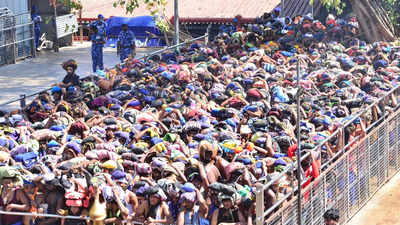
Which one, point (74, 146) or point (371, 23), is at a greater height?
point (371, 23)

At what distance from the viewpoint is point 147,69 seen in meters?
18.0

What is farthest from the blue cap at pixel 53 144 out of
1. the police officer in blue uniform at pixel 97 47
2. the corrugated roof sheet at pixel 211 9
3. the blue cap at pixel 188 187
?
the corrugated roof sheet at pixel 211 9

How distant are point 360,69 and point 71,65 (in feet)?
19.7

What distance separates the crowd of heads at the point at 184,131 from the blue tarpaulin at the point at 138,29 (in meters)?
11.0

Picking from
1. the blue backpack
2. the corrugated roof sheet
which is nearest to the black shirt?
the blue backpack

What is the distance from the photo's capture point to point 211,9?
33031 mm

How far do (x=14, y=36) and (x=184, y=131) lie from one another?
14.9 meters

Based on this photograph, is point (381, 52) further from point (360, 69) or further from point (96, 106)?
point (96, 106)

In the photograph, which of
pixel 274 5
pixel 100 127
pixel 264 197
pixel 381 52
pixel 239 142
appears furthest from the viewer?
pixel 274 5

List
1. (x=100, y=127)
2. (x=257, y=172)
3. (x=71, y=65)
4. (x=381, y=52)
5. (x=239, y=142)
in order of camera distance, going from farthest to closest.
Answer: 1. (x=381, y=52)
2. (x=71, y=65)
3. (x=100, y=127)
4. (x=239, y=142)
5. (x=257, y=172)

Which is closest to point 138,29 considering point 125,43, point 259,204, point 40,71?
point 40,71

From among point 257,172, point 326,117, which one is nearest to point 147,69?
point 326,117

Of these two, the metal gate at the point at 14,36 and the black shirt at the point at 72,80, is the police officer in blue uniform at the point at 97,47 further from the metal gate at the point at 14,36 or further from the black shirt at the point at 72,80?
the black shirt at the point at 72,80

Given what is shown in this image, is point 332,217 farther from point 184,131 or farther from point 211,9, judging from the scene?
point 211,9
